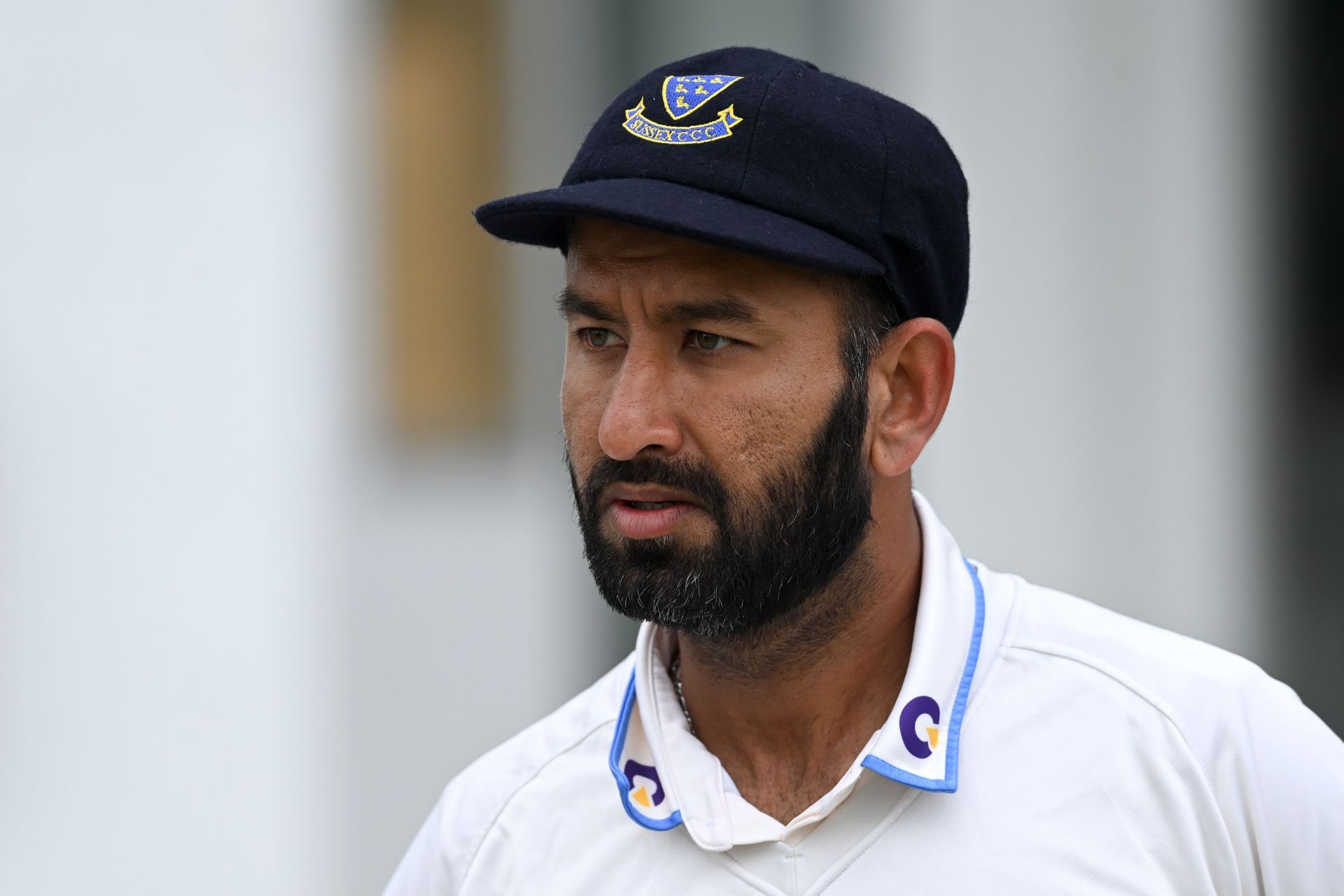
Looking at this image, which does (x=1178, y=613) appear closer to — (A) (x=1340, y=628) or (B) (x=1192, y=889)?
(A) (x=1340, y=628)


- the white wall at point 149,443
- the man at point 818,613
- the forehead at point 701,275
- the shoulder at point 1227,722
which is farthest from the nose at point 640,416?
the white wall at point 149,443

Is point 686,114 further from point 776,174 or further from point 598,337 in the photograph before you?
point 598,337

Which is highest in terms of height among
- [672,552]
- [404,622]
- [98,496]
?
[672,552]

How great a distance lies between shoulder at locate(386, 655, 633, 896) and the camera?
239cm

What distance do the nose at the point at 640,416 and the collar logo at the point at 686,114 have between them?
322 mm

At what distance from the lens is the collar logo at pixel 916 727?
2070 millimetres

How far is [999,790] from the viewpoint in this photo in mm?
2051

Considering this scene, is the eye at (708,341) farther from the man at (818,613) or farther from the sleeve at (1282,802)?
the sleeve at (1282,802)

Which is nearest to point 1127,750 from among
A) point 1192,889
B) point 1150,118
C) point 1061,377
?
point 1192,889

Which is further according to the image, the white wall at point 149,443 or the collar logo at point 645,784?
the white wall at point 149,443

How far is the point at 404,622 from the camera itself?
5219 millimetres

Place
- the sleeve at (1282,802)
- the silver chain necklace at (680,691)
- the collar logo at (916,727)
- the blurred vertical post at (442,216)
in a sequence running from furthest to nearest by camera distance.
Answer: the blurred vertical post at (442,216), the silver chain necklace at (680,691), the collar logo at (916,727), the sleeve at (1282,802)

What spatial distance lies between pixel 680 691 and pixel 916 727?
478mm

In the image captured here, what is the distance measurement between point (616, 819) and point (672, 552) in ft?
1.38
